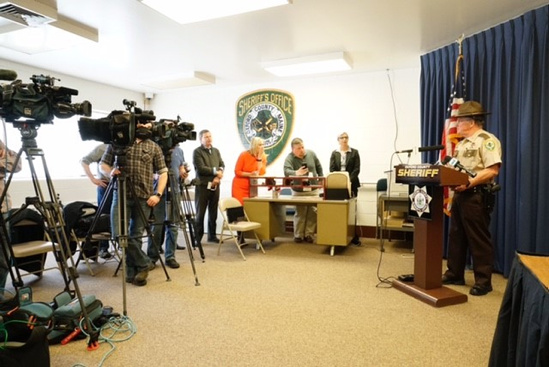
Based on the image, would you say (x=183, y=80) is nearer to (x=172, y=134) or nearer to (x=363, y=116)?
(x=172, y=134)

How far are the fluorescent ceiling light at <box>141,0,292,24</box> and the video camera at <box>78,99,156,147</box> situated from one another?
117cm

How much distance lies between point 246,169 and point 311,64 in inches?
69.4

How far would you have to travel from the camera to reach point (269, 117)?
6504 mm

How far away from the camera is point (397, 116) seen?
5.67 meters

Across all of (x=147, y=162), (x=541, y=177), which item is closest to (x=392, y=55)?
(x=541, y=177)

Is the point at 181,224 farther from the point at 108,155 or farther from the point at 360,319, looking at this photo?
the point at 360,319

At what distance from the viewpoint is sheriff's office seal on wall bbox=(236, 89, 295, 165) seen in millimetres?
6402

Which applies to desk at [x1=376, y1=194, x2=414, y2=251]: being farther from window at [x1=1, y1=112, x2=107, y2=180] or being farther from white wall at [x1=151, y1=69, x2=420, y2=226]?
window at [x1=1, y1=112, x2=107, y2=180]

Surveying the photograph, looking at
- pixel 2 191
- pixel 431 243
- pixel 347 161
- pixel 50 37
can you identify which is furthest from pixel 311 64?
pixel 2 191

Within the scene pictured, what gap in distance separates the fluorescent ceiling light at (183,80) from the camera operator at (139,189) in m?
2.61

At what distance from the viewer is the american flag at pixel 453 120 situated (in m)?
3.96

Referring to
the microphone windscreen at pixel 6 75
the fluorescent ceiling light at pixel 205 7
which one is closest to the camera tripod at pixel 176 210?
the fluorescent ceiling light at pixel 205 7

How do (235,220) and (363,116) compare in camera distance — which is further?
(363,116)

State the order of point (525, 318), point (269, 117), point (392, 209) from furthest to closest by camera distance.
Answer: point (269, 117) < point (392, 209) < point (525, 318)
